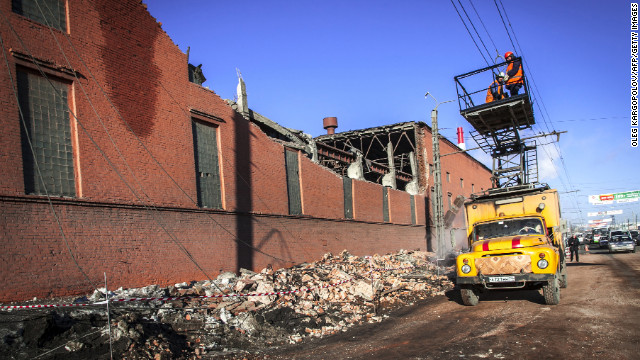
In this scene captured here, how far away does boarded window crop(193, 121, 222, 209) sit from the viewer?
44.5ft

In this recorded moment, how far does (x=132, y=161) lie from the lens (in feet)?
36.7

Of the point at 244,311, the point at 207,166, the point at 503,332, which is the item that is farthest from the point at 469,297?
the point at 207,166

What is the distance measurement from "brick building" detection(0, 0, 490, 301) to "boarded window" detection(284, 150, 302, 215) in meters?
1.13

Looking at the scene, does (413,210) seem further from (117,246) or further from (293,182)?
(117,246)

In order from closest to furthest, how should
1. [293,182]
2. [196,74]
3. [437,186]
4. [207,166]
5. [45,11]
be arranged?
[45,11]
[207,166]
[196,74]
[293,182]
[437,186]

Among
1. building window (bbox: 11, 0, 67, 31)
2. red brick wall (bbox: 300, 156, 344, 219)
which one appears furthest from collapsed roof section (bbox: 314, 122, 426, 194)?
building window (bbox: 11, 0, 67, 31)

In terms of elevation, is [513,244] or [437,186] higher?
[437,186]

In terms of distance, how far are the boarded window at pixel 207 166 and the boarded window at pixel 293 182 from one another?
430 cm

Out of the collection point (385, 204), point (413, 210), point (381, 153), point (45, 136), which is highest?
point (381, 153)

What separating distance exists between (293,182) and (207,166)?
517 cm

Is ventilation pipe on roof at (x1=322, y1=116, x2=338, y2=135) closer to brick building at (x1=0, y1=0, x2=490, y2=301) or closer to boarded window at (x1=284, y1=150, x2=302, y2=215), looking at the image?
boarded window at (x1=284, y1=150, x2=302, y2=215)

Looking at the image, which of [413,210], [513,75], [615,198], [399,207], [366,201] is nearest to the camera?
[513,75]

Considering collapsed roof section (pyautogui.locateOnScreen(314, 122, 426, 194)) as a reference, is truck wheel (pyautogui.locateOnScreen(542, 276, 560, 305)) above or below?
below

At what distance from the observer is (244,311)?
985 centimetres
